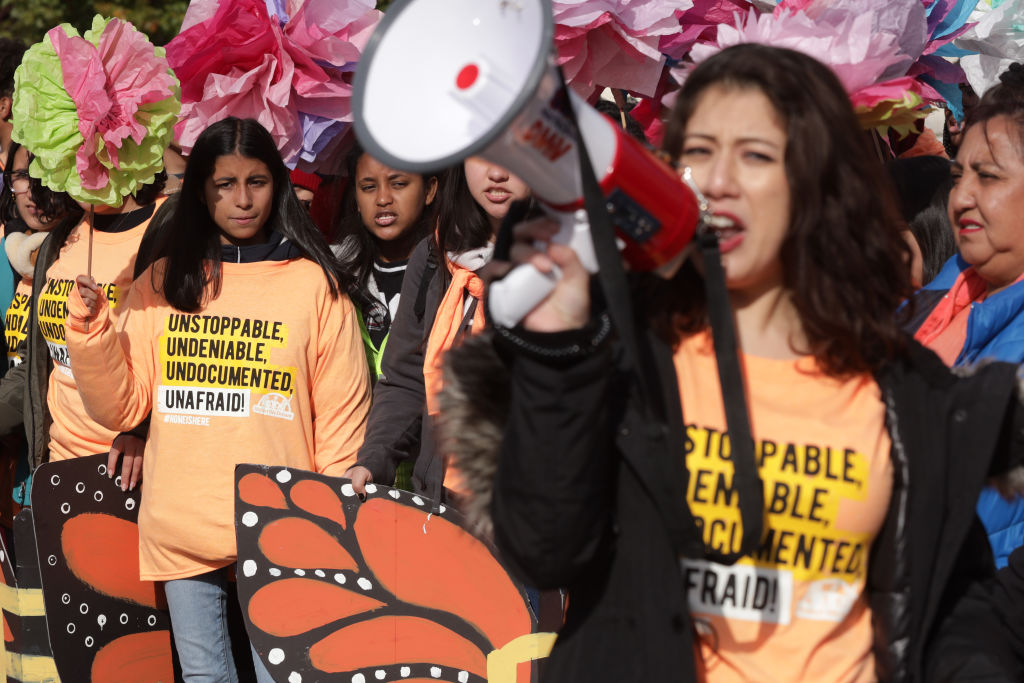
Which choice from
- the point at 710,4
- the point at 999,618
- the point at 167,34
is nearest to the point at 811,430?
the point at 999,618

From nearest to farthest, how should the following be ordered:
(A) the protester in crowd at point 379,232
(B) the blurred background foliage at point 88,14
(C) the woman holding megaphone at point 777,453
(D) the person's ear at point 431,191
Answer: (C) the woman holding megaphone at point 777,453
(A) the protester in crowd at point 379,232
(D) the person's ear at point 431,191
(B) the blurred background foliage at point 88,14

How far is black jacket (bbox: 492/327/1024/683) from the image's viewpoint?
1534mm

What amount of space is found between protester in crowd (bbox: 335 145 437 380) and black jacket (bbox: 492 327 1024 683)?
7.92 ft

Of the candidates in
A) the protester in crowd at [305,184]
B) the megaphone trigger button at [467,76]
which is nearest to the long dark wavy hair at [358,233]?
the protester in crowd at [305,184]

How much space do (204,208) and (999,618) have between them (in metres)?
2.65

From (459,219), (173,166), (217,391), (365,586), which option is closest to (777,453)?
(365,586)

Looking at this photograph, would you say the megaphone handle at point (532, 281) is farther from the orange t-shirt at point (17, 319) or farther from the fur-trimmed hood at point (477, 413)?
the orange t-shirt at point (17, 319)

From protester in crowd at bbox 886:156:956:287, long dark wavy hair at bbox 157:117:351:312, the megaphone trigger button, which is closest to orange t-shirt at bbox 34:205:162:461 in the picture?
long dark wavy hair at bbox 157:117:351:312

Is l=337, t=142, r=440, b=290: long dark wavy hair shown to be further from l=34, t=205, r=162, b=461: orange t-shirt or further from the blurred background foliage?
the blurred background foliage

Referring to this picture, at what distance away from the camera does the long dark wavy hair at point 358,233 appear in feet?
13.6

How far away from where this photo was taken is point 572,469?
1532mm

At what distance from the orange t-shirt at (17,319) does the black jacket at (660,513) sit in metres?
3.69

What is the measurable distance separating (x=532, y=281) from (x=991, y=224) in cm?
167

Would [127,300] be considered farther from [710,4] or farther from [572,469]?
[572,469]
